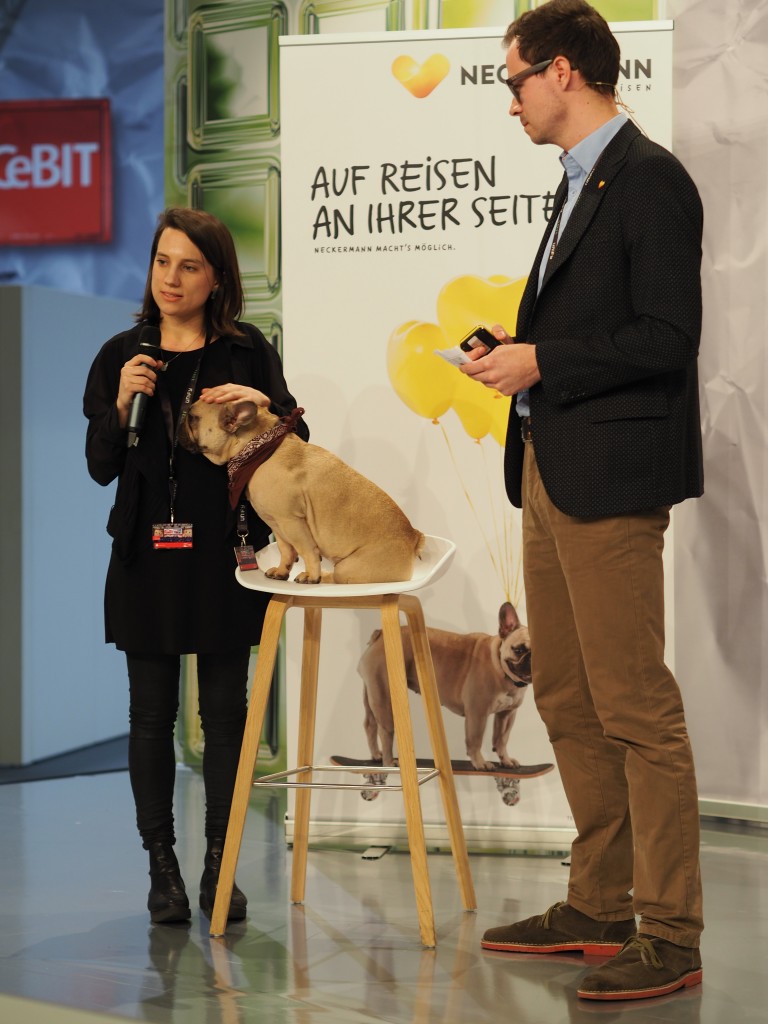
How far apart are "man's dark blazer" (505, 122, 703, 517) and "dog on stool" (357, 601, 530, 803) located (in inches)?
40.9

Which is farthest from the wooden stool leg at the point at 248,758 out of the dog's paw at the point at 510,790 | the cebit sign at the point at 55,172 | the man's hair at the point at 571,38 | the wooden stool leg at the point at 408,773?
the cebit sign at the point at 55,172

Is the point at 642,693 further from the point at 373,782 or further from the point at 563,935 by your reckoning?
the point at 373,782

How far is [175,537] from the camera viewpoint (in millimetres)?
2707

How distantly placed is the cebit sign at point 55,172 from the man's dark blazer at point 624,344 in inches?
180

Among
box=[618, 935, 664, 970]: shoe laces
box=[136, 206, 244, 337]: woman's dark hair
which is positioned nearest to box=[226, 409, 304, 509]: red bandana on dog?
box=[136, 206, 244, 337]: woman's dark hair

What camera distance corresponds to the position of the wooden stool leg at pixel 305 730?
2.97 metres

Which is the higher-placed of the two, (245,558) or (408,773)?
(245,558)

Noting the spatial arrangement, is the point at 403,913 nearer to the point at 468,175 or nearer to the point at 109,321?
the point at 468,175

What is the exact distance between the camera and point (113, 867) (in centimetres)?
329

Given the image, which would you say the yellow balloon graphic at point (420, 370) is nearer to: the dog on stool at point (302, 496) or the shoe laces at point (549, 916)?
the dog on stool at point (302, 496)

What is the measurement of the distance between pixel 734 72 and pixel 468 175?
1099 millimetres

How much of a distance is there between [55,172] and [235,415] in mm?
4382

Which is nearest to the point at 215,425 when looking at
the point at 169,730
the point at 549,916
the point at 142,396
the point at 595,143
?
the point at 142,396

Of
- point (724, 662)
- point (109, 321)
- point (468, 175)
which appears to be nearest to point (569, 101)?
point (468, 175)
